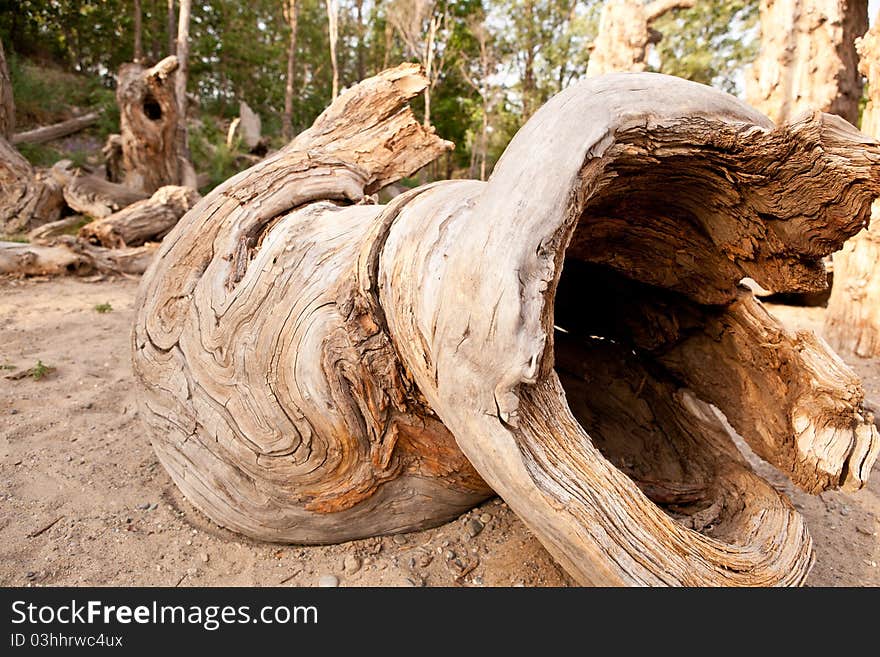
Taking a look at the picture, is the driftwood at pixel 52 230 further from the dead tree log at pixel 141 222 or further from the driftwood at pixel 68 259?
the dead tree log at pixel 141 222

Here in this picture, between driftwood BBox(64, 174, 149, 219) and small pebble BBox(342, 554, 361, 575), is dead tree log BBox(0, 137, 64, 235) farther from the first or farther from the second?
small pebble BBox(342, 554, 361, 575)

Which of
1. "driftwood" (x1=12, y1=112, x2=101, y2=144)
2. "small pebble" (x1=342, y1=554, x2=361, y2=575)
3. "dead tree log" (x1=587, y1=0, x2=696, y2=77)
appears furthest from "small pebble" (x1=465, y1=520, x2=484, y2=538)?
"driftwood" (x1=12, y1=112, x2=101, y2=144)

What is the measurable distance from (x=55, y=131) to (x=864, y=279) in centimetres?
1370

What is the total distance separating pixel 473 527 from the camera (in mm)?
2193

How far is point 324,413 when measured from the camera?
1917 millimetres

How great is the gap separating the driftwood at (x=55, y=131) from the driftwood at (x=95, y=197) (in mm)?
3394

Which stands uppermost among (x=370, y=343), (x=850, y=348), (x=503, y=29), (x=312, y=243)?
(x=503, y=29)

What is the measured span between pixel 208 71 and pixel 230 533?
65.0 ft

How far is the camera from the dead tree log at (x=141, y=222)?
666cm

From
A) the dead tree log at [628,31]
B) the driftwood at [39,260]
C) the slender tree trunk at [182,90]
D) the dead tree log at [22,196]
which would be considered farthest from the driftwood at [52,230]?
the dead tree log at [628,31]

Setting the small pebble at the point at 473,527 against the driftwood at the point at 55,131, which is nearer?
the small pebble at the point at 473,527

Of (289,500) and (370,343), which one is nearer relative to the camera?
(370,343)

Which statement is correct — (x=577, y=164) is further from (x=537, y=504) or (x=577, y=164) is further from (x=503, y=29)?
(x=503, y=29)

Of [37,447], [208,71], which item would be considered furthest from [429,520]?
[208,71]
